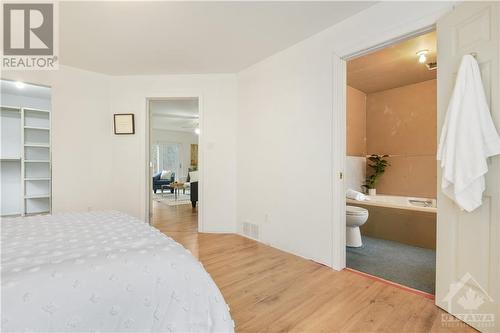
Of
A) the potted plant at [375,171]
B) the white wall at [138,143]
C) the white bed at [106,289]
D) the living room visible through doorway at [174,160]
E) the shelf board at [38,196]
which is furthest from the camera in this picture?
the living room visible through doorway at [174,160]

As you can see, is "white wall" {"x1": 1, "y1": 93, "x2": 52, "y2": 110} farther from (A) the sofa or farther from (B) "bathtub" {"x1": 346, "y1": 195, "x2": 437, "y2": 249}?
(B) "bathtub" {"x1": 346, "y1": 195, "x2": 437, "y2": 249}

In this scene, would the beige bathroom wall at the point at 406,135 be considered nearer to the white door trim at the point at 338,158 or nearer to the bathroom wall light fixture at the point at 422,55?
the bathroom wall light fixture at the point at 422,55

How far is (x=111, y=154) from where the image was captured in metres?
3.71

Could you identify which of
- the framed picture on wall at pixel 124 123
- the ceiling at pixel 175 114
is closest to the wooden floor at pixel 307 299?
the framed picture on wall at pixel 124 123

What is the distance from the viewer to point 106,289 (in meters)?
0.88

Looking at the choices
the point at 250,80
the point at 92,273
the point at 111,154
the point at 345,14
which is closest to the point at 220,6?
the point at 345,14

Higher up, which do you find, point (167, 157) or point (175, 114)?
point (175, 114)

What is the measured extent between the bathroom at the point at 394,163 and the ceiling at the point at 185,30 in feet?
3.25

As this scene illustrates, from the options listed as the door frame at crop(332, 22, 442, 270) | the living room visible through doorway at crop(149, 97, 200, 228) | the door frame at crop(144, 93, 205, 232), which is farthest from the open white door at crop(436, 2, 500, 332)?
the living room visible through doorway at crop(149, 97, 200, 228)

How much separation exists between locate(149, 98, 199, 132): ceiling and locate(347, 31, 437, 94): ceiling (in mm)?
2893

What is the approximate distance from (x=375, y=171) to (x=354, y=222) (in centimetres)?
196

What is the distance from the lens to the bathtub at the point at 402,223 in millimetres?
2925

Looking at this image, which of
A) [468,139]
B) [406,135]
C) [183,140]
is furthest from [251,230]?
[183,140]

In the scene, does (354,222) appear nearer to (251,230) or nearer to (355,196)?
(355,196)
